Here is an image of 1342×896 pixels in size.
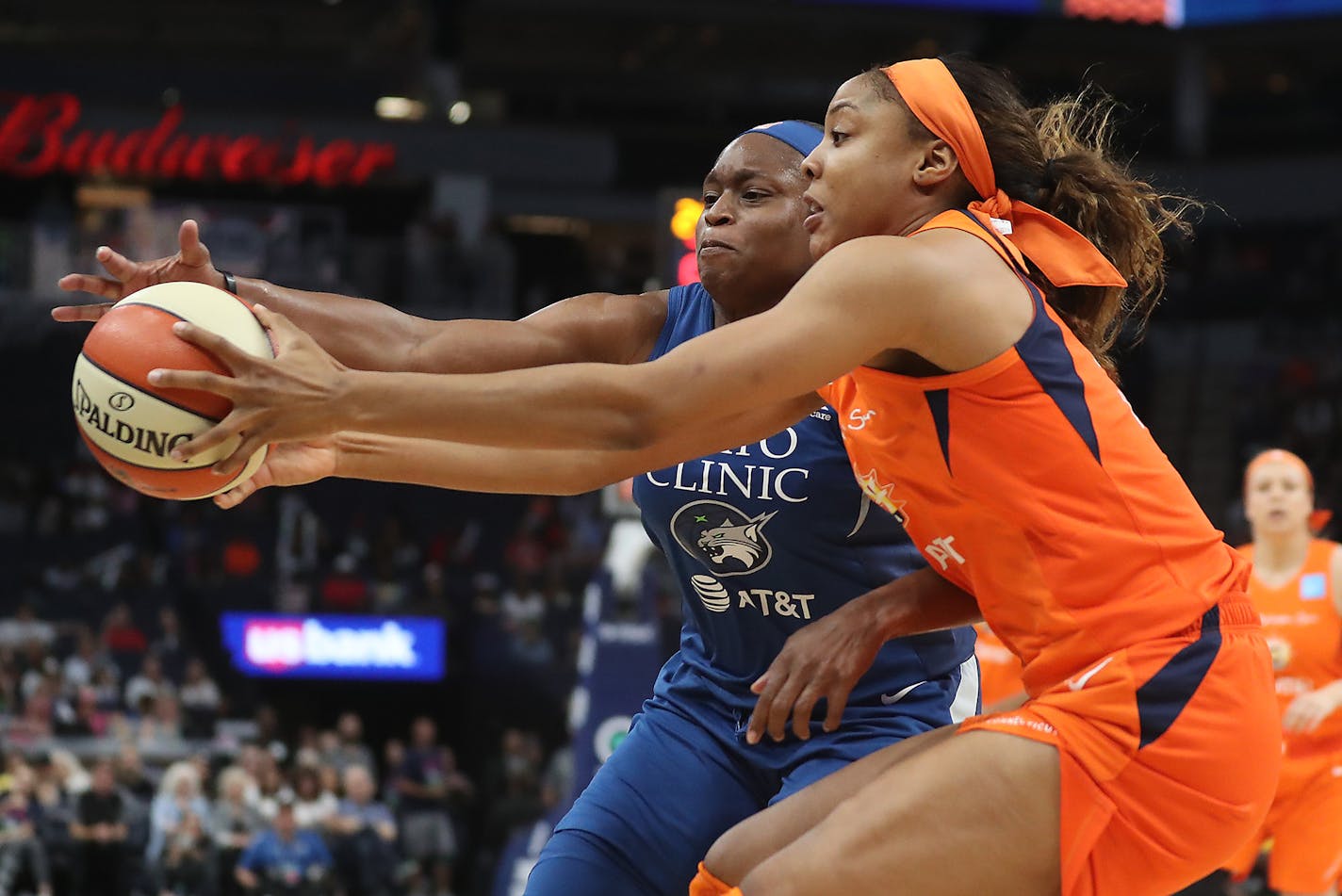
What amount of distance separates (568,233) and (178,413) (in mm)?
21094

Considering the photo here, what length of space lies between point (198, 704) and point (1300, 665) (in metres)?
9.61

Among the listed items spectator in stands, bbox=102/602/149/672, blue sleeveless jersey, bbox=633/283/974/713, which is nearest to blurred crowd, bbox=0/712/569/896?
spectator in stands, bbox=102/602/149/672

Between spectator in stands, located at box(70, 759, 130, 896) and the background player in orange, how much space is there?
7.05 metres

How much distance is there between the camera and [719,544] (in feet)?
11.0


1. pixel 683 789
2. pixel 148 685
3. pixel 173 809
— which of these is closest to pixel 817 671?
pixel 683 789

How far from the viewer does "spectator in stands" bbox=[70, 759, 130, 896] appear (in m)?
10.5

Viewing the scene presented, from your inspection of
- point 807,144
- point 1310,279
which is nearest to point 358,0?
point 1310,279

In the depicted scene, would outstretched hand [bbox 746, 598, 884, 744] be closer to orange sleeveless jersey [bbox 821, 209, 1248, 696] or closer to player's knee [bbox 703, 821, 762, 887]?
player's knee [bbox 703, 821, 762, 887]

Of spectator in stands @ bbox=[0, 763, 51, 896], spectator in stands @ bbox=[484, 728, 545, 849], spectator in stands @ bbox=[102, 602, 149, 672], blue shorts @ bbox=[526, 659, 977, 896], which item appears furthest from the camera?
spectator in stands @ bbox=[102, 602, 149, 672]

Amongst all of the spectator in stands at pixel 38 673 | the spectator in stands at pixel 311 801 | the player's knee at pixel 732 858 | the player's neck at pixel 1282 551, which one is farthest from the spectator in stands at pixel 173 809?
the player's knee at pixel 732 858

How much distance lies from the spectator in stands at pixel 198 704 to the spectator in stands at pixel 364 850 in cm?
267

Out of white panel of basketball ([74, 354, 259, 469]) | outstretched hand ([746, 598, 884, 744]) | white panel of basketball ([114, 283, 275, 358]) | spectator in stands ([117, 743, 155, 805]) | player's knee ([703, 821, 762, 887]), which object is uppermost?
white panel of basketball ([114, 283, 275, 358])

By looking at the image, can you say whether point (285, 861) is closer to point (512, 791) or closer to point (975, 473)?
point (512, 791)

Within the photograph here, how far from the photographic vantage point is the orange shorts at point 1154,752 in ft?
8.18
